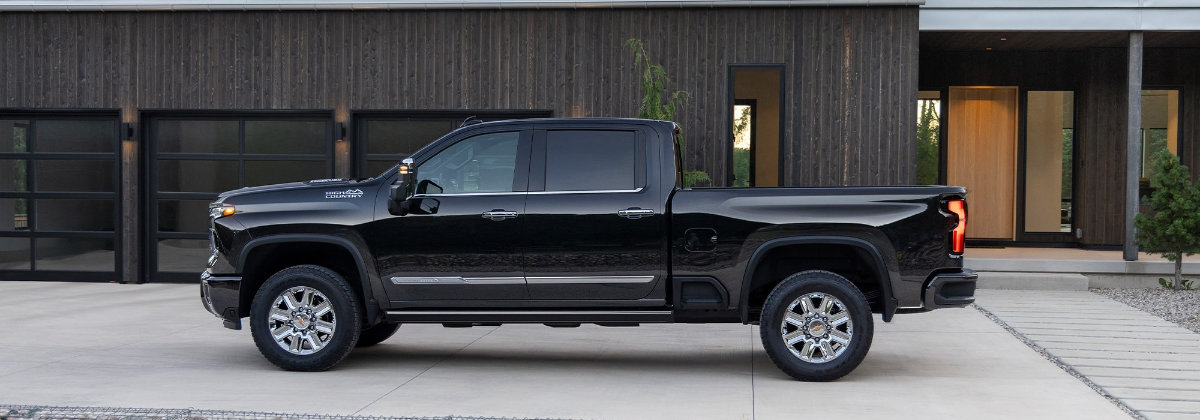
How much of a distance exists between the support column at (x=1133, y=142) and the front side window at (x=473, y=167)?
895 cm

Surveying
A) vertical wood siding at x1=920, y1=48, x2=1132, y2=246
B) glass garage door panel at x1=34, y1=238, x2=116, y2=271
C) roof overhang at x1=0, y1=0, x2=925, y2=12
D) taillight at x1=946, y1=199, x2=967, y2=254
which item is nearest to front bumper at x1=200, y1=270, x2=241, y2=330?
taillight at x1=946, y1=199, x2=967, y2=254

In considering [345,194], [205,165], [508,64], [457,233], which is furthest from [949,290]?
[205,165]

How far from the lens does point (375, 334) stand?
9.62 m

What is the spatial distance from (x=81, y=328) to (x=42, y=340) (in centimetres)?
81

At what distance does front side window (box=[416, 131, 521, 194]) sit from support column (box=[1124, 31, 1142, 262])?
8.95 m

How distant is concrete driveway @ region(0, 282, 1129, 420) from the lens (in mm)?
7059

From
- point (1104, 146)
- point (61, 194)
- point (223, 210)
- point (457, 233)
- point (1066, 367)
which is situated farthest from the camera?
point (1104, 146)

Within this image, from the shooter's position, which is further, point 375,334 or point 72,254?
point 72,254

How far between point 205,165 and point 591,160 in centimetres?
842

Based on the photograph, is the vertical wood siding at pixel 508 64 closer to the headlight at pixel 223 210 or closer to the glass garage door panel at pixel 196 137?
the glass garage door panel at pixel 196 137

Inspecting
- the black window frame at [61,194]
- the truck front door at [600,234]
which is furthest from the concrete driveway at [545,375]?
the black window frame at [61,194]

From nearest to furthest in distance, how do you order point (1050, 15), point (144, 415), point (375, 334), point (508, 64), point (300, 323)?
point (144, 415), point (300, 323), point (375, 334), point (1050, 15), point (508, 64)

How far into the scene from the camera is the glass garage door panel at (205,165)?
49.4 ft

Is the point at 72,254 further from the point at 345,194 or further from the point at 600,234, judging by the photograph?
the point at 600,234
